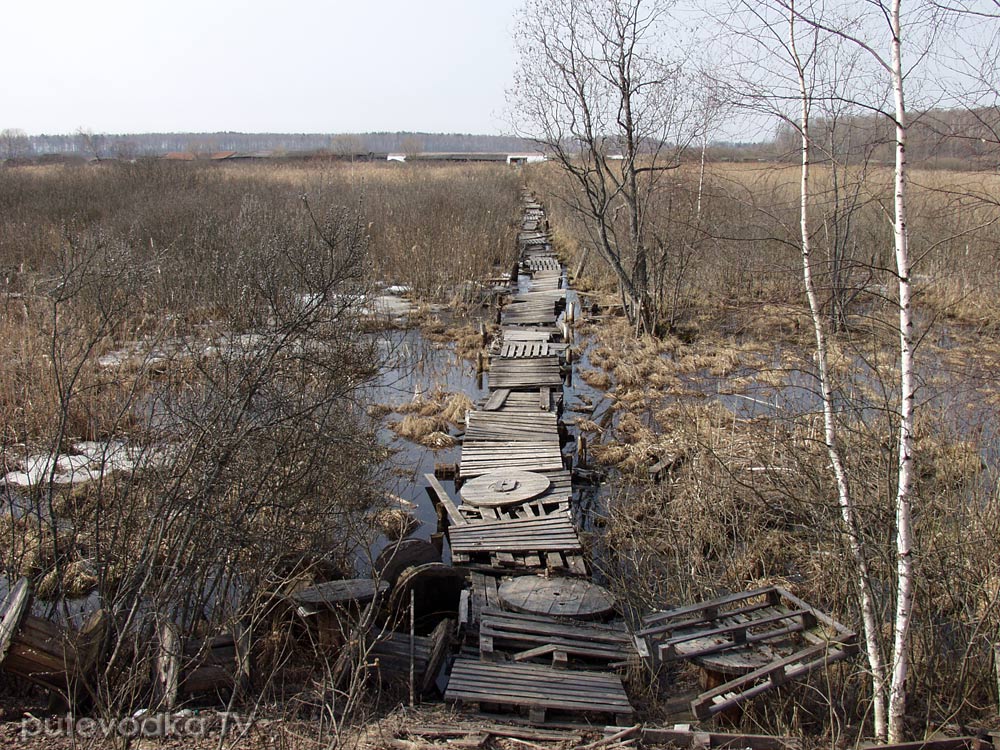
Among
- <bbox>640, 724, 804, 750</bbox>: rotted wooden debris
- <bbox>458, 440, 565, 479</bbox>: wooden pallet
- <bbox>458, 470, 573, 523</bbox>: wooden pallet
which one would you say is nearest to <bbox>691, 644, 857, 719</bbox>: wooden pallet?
<bbox>640, 724, 804, 750</bbox>: rotted wooden debris

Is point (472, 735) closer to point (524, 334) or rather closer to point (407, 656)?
point (407, 656)

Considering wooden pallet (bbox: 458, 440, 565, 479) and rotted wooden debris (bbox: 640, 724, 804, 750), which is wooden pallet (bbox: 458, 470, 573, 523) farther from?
rotted wooden debris (bbox: 640, 724, 804, 750)

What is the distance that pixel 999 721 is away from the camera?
4.03 m

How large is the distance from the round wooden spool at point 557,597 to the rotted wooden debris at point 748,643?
0.67m

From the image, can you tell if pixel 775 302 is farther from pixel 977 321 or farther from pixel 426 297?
pixel 426 297

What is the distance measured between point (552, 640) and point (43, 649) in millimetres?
2848

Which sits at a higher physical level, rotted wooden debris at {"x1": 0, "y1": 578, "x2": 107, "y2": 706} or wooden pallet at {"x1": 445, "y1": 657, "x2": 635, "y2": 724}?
rotted wooden debris at {"x1": 0, "y1": 578, "x2": 107, "y2": 706}

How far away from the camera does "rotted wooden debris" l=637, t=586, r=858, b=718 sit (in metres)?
4.21

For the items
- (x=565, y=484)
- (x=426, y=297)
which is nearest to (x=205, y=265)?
(x=426, y=297)

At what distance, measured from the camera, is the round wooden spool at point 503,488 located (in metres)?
7.23

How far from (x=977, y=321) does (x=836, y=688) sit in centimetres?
1107

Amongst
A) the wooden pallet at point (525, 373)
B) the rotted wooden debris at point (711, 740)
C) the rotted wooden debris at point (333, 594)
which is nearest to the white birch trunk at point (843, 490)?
the rotted wooden debris at point (711, 740)

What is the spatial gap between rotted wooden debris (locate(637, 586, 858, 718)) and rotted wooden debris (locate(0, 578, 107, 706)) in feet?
9.61

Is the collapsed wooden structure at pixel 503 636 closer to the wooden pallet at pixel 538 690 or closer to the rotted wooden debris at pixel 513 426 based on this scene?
the wooden pallet at pixel 538 690
